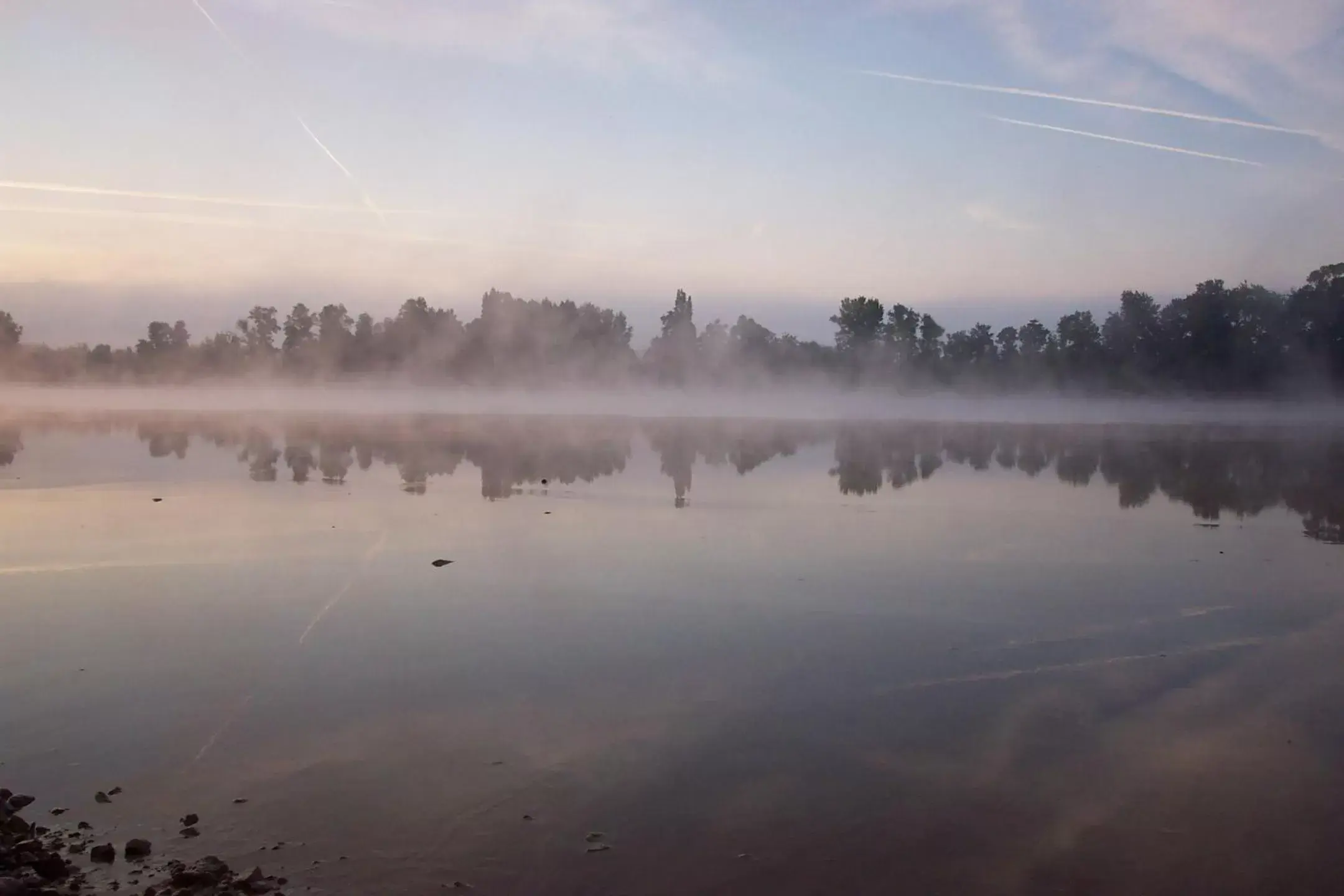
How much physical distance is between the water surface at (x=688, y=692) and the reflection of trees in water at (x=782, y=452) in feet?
11.8

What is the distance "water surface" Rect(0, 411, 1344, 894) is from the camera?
16.9 ft

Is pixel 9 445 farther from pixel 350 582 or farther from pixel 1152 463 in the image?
pixel 1152 463

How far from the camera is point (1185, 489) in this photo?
20.2 metres

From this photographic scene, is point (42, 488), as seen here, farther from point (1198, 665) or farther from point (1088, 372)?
point (1088, 372)

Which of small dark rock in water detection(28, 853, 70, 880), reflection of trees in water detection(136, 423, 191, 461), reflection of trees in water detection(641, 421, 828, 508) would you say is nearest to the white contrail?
small dark rock in water detection(28, 853, 70, 880)

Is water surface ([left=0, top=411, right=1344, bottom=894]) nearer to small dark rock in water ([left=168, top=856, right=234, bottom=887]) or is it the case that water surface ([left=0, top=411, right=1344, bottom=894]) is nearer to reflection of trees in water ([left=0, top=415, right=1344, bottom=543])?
small dark rock in water ([left=168, top=856, right=234, bottom=887])

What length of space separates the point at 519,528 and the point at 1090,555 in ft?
24.0

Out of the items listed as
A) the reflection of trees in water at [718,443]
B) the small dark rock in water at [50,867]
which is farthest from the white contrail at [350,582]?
the reflection of trees in water at [718,443]

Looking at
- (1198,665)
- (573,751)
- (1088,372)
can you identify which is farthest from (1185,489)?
(1088,372)

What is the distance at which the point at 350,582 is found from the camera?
34.9 feet

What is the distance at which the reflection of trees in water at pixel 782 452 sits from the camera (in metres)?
19.8

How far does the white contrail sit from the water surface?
58 millimetres

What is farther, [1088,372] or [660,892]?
[1088,372]

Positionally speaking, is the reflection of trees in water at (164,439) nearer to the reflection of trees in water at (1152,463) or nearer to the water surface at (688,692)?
the water surface at (688,692)
